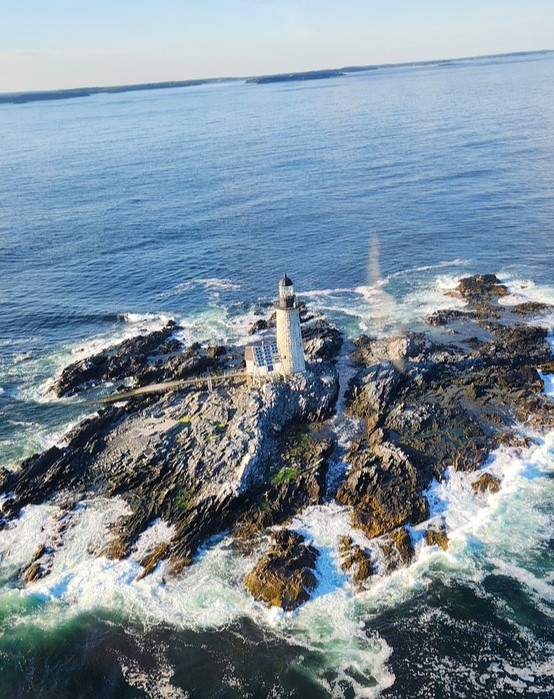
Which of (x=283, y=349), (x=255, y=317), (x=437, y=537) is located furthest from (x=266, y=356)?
(x=437, y=537)

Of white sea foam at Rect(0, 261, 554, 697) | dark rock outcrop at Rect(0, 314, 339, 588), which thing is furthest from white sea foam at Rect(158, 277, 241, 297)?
white sea foam at Rect(0, 261, 554, 697)

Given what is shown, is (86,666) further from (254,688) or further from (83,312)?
(83,312)

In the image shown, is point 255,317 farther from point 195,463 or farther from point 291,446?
point 195,463

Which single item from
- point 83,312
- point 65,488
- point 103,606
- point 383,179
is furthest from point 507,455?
point 383,179

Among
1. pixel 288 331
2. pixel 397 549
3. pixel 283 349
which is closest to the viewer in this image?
pixel 397 549

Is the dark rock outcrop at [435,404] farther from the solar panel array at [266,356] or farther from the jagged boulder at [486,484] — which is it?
the solar panel array at [266,356]

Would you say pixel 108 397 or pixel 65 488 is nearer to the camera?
pixel 65 488

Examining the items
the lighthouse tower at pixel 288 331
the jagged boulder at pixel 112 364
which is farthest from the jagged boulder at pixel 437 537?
the jagged boulder at pixel 112 364
